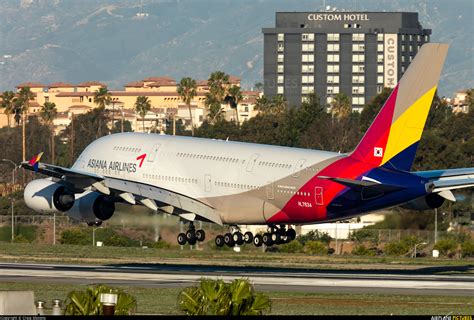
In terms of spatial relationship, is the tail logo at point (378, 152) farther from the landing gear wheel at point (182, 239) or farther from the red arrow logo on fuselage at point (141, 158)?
the red arrow logo on fuselage at point (141, 158)

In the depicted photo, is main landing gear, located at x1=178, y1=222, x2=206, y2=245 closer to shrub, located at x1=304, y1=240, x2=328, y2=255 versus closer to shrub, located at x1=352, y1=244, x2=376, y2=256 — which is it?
shrub, located at x1=304, y1=240, x2=328, y2=255

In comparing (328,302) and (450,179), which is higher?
(450,179)

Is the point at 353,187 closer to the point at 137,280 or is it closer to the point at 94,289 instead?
the point at 137,280

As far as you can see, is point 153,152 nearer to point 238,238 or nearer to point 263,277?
point 238,238

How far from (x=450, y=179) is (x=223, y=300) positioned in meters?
33.9

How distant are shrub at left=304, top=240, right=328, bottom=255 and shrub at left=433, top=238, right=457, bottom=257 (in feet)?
29.0

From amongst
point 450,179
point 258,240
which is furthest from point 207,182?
point 450,179

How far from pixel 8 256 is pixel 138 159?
520 inches

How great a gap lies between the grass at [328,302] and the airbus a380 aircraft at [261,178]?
32.9ft

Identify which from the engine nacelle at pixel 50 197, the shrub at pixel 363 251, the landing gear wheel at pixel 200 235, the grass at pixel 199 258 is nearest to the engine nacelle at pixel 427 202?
the grass at pixel 199 258

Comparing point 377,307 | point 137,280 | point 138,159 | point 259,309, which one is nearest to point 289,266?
point 138,159

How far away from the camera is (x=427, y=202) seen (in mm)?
71500

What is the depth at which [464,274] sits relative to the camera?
7194cm

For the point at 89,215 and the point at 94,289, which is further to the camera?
the point at 89,215
